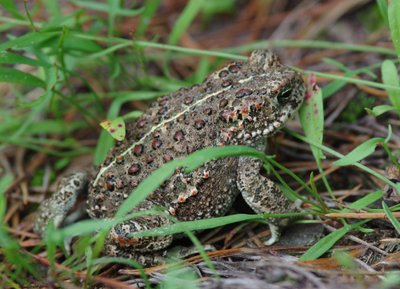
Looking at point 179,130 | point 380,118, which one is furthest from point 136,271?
point 380,118

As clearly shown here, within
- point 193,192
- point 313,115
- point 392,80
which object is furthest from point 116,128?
point 392,80

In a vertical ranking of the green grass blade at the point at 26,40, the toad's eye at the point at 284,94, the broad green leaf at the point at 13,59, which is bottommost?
the toad's eye at the point at 284,94

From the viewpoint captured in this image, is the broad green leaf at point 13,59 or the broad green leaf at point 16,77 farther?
the broad green leaf at point 16,77

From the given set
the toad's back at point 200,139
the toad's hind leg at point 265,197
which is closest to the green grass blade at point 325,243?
the toad's hind leg at point 265,197

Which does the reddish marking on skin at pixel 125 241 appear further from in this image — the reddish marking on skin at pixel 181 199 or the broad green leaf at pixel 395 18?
the broad green leaf at pixel 395 18

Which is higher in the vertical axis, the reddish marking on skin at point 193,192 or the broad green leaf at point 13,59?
the broad green leaf at point 13,59

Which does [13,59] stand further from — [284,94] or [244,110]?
[284,94]
